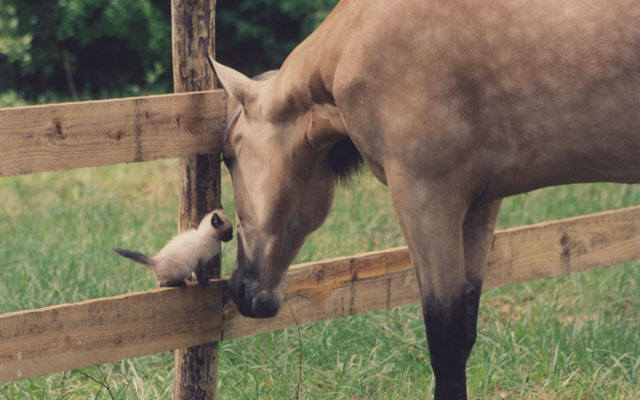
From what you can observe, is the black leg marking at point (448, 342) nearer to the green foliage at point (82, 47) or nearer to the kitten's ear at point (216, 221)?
the kitten's ear at point (216, 221)

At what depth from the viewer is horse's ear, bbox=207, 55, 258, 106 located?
119 inches

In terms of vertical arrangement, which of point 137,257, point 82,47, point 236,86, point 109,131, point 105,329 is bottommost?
point 82,47

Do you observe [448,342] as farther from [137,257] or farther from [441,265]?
[137,257]

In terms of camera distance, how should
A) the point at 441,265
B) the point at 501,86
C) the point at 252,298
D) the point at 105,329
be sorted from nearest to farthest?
the point at 501,86, the point at 441,265, the point at 105,329, the point at 252,298

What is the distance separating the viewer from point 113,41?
1004 cm

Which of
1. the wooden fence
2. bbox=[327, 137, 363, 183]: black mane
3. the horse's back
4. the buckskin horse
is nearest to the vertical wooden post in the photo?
the wooden fence

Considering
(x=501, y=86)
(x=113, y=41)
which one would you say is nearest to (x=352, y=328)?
(x=501, y=86)

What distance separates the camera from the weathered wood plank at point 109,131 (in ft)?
8.96

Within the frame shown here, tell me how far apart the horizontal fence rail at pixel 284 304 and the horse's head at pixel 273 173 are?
0.15 m

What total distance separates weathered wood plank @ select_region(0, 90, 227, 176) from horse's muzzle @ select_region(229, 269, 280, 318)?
1.70 feet

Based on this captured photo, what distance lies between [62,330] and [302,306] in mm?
991

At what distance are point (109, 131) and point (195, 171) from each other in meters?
0.38

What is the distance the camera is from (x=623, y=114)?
240 cm

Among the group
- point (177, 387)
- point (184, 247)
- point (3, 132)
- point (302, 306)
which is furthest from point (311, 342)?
point (3, 132)
